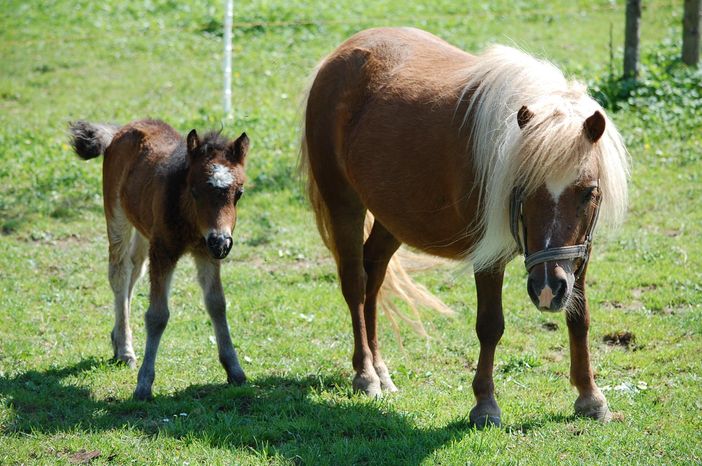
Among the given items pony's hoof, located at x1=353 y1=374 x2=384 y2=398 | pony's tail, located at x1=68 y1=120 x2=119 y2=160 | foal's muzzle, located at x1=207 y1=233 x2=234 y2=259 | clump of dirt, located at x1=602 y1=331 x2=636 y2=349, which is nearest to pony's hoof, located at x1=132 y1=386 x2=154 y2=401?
foal's muzzle, located at x1=207 y1=233 x2=234 y2=259

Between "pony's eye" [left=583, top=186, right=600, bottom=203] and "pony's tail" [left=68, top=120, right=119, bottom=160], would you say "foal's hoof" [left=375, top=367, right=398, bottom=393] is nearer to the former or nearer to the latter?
"pony's eye" [left=583, top=186, right=600, bottom=203]

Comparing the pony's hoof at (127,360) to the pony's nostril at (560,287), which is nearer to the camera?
the pony's nostril at (560,287)

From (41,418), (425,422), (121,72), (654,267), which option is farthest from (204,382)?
(121,72)

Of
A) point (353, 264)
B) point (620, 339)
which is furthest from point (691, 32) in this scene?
point (353, 264)

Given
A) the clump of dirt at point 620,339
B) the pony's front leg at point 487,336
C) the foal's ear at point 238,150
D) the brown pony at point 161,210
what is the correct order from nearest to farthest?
the pony's front leg at point 487,336
the brown pony at point 161,210
the foal's ear at point 238,150
the clump of dirt at point 620,339

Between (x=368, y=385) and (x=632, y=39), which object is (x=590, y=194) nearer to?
(x=368, y=385)

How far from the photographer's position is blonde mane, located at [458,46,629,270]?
418cm

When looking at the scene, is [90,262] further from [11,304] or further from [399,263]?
[399,263]

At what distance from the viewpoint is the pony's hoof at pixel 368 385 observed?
5598 mm

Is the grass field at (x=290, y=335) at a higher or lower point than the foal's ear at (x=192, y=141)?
lower

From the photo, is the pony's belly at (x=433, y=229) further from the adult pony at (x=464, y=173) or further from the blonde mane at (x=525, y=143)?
the blonde mane at (x=525, y=143)

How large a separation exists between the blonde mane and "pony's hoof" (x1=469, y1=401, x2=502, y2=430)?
872 millimetres

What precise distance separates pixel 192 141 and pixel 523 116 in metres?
2.19

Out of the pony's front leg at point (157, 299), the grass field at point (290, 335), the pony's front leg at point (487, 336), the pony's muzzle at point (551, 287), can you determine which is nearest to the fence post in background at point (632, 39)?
the grass field at point (290, 335)
